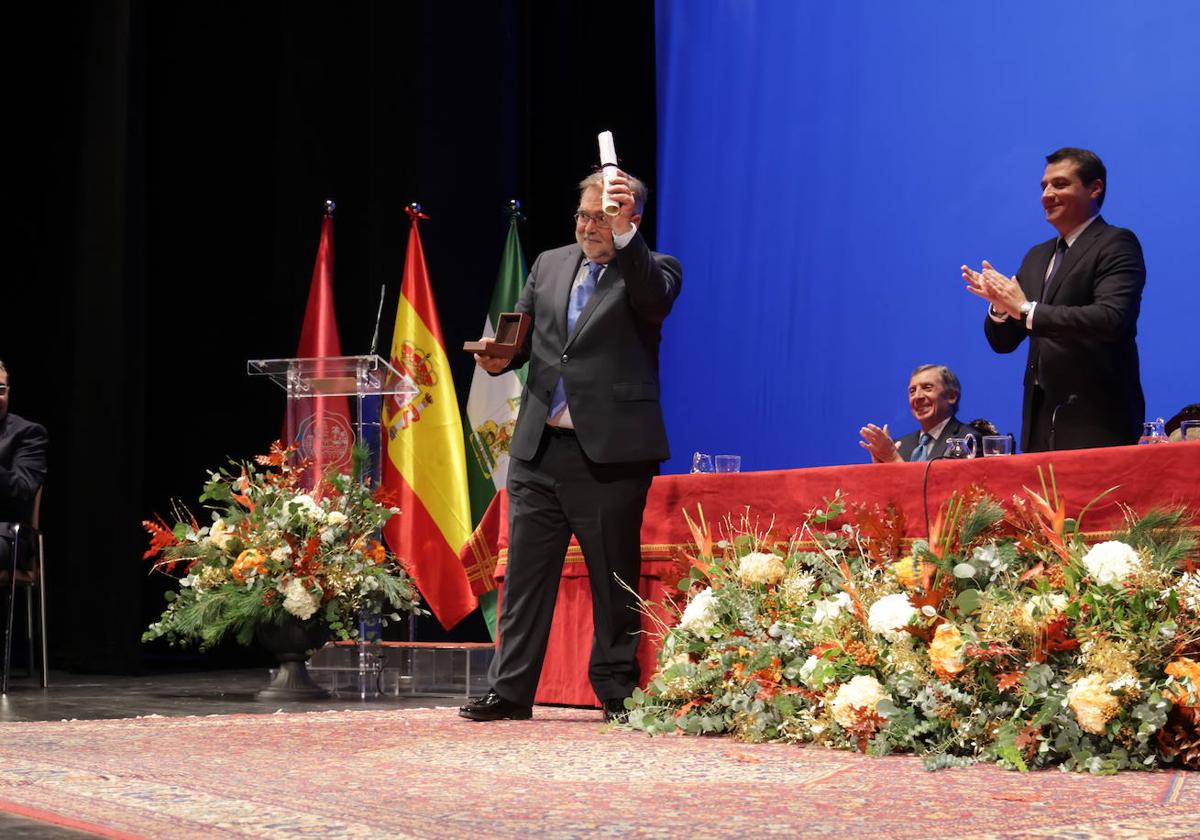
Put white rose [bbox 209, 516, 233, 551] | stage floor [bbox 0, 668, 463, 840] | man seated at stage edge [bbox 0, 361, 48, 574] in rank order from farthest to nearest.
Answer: man seated at stage edge [bbox 0, 361, 48, 574]
white rose [bbox 209, 516, 233, 551]
stage floor [bbox 0, 668, 463, 840]

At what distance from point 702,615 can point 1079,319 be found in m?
1.08

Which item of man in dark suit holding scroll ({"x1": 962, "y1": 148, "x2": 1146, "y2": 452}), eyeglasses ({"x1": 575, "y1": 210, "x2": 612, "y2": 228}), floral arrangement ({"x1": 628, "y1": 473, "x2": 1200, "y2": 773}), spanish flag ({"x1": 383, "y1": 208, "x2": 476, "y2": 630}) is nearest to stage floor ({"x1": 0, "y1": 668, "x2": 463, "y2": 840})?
spanish flag ({"x1": 383, "y1": 208, "x2": 476, "y2": 630})

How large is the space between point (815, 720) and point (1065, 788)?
710 millimetres

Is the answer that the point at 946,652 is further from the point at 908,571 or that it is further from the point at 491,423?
the point at 491,423

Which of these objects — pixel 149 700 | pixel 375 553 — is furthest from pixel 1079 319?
pixel 149 700

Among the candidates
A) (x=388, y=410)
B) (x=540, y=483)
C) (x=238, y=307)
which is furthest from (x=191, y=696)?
(x=238, y=307)

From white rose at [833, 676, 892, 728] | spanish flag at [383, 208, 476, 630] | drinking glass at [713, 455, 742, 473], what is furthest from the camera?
spanish flag at [383, 208, 476, 630]

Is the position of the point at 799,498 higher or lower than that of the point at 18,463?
lower

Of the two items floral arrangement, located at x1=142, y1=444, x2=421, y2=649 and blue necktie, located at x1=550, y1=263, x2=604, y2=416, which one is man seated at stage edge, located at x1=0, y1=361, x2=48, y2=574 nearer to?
floral arrangement, located at x1=142, y1=444, x2=421, y2=649

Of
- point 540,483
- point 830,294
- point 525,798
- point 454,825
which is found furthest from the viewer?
point 830,294

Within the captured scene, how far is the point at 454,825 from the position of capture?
5.97ft

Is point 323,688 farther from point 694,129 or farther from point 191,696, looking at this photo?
point 694,129

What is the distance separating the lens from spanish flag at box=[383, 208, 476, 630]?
228 inches

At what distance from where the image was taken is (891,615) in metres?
2.77
